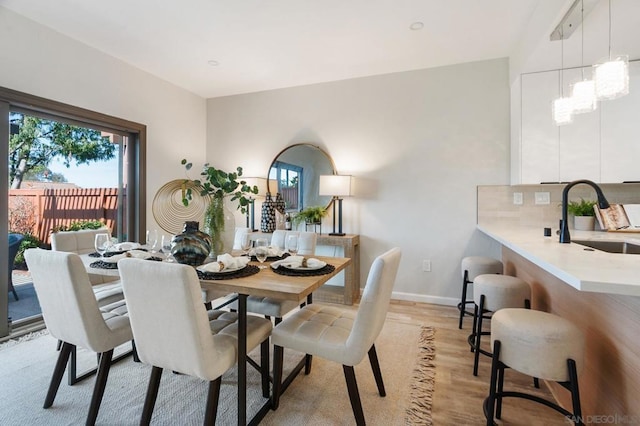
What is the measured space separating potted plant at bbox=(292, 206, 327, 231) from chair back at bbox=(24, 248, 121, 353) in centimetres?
239

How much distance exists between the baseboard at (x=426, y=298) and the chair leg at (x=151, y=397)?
8.88ft

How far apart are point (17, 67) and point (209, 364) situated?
9.74 ft

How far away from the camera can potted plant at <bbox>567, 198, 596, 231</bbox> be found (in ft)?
9.19

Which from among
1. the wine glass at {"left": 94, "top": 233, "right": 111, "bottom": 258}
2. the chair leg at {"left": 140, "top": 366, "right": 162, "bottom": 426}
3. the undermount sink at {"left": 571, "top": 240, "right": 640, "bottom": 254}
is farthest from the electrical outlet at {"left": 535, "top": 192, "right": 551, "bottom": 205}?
the wine glass at {"left": 94, "top": 233, "right": 111, "bottom": 258}

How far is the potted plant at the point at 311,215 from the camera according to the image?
12.3ft

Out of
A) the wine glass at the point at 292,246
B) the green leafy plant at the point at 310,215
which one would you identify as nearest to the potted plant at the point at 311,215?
the green leafy plant at the point at 310,215

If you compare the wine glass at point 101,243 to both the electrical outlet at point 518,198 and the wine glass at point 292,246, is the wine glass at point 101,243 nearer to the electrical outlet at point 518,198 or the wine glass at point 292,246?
the wine glass at point 292,246

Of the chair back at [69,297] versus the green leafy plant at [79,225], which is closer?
the chair back at [69,297]

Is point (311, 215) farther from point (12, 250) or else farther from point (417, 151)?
point (12, 250)

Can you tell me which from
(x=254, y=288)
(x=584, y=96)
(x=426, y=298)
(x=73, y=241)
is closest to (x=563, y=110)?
(x=584, y=96)

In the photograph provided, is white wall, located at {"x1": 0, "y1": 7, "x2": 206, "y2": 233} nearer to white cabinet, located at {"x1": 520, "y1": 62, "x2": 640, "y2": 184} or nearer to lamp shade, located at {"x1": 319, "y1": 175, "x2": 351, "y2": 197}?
lamp shade, located at {"x1": 319, "y1": 175, "x2": 351, "y2": 197}

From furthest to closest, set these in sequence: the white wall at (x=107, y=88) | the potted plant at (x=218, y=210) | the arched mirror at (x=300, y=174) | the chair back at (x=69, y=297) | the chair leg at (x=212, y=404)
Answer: the arched mirror at (x=300, y=174), the white wall at (x=107, y=88), the potted plant at (x=218, y=210), the chair back at (x=69, y=297), the chair leg at (x=212, y=404)

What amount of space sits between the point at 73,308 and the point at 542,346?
2158 mm

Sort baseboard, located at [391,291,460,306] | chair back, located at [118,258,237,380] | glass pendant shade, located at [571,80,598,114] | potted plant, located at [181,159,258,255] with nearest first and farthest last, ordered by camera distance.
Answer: chair back, located at [118,258,237,380], glass pendant shade, located at [571,80,598,114], potted plant, located at [181,159,258,255], baseboard, located at [391,291,460,306]
